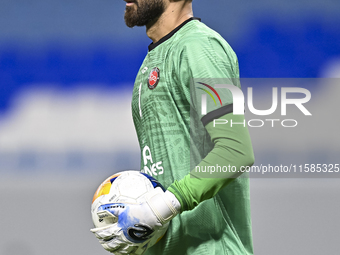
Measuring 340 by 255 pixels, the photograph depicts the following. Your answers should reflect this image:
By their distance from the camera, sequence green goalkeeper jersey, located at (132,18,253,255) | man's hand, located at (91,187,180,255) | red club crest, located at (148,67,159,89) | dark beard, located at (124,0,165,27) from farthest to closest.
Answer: dark beard, located at (124,0,165,27)
red club crest, located at (148,67,159,89)
green goalkeeper jersey, located at (132,18,253,255)
man's hand, located at (91,187,180,255)

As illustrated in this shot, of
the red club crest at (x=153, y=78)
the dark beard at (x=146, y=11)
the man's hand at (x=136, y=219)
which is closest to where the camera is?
the man's hand at (x=136, y=219)

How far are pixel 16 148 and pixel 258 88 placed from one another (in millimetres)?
1339

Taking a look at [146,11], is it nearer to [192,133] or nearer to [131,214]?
[192,133]

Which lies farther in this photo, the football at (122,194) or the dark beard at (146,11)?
the dark beard at (146,11)

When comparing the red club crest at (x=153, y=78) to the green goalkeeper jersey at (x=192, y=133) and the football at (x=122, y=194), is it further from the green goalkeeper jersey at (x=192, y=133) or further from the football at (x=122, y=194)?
the football at (x=122, y=194)

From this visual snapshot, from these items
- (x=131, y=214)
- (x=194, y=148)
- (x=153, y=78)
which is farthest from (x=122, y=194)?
(x=153, y=78)

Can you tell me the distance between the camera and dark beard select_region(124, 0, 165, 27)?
1.25m

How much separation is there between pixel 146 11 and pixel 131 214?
2.00ft

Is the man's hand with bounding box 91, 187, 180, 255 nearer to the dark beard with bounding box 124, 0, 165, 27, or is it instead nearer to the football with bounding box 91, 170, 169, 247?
the football with bounding box 91, 170, 169, 247

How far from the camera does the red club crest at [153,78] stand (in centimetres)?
Result: 113

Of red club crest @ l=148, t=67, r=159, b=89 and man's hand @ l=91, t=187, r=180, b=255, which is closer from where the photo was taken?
man's hand @ l=91, t=187, r=180, b=255

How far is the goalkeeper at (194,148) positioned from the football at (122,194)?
0.09 feet

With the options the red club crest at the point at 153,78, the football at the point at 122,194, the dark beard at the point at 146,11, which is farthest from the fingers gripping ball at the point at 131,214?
the dark beard at the point at 146,11

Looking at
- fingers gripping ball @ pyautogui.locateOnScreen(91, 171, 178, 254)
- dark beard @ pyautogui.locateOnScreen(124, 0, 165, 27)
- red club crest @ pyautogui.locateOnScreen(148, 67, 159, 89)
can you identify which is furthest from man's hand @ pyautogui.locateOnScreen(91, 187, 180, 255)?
dark beard @ pyautogui.locateOnScreen(124, 0, 165, 27)
